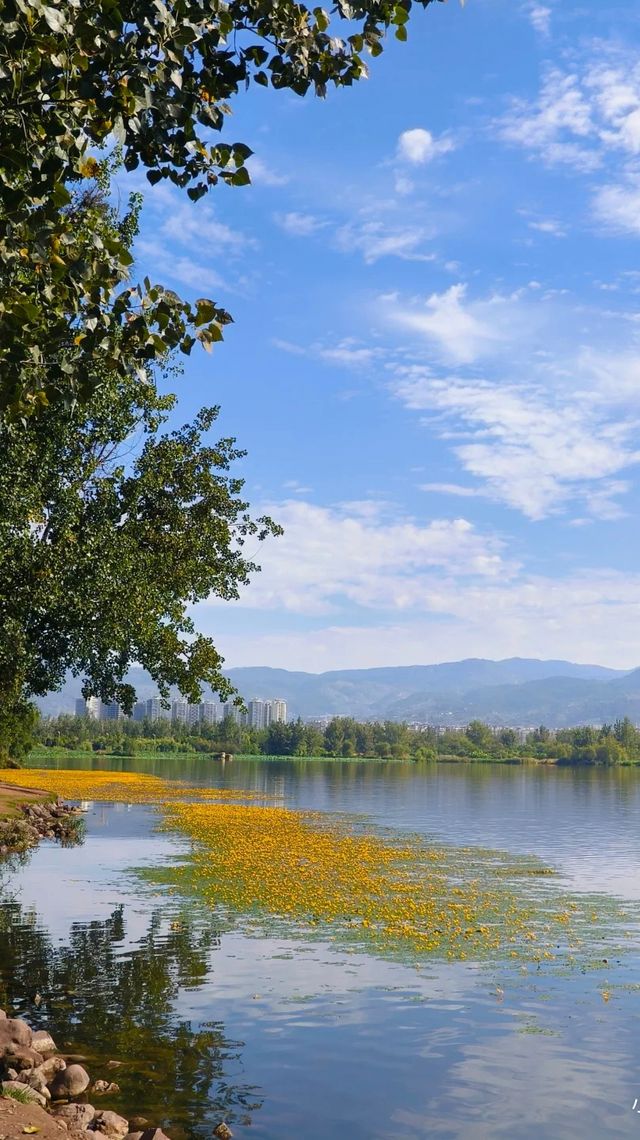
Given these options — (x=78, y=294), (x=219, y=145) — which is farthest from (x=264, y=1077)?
(x=219, y=145)

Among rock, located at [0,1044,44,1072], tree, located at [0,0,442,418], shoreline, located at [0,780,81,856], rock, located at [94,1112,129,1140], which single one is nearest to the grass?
rock, located at [94,1112,129,1140]

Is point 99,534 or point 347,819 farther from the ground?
point 99,534

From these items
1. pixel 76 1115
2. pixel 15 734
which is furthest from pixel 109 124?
pixel 15 734

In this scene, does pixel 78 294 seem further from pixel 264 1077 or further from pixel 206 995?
pixel 206 995

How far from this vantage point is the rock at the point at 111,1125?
33.5ft

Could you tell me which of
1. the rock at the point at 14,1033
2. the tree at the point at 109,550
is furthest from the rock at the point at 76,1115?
the tree at the point at 109,550

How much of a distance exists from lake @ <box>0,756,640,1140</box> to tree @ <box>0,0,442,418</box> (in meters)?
8.69

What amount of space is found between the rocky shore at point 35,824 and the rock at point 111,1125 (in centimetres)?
2779

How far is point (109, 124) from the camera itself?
28.0 feet

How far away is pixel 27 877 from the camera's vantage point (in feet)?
98.0

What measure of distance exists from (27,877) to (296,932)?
12263mm

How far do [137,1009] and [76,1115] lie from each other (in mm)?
5204

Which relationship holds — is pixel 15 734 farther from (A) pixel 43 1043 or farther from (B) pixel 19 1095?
(B) pixel 19 1095

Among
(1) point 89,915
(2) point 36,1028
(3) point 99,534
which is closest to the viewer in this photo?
(2) point 36,1028
